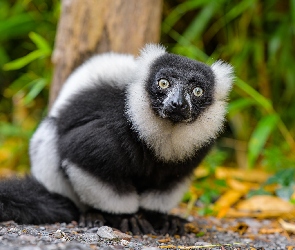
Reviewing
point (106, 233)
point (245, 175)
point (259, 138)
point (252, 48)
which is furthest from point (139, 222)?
→ point (252, 48)

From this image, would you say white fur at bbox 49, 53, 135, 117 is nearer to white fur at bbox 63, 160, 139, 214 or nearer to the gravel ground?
white fur at bbox 63, 160, 139, 214

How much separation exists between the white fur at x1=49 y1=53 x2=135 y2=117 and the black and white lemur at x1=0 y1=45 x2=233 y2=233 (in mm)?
12

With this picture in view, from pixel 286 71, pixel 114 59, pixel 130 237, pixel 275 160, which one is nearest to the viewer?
pixel 130 237

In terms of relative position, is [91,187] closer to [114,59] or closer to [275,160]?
[114,59]

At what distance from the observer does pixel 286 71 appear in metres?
6.24

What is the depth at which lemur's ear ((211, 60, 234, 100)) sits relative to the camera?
12.2 feet

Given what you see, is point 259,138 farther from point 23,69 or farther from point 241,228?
point 23,69

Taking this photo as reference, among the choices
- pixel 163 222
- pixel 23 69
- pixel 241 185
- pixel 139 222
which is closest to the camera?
pixel 139 222

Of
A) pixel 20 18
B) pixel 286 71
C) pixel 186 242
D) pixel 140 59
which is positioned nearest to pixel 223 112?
pixel 140 59

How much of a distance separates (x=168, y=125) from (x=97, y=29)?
1.64m

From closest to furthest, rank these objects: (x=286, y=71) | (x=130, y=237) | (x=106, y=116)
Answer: (x=130, y=237), (x=106, y=116), (x=286, y=71)

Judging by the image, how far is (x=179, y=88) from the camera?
340cm

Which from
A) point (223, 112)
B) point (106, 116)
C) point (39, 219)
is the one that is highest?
point (223, 112)

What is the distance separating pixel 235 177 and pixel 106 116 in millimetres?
2548
